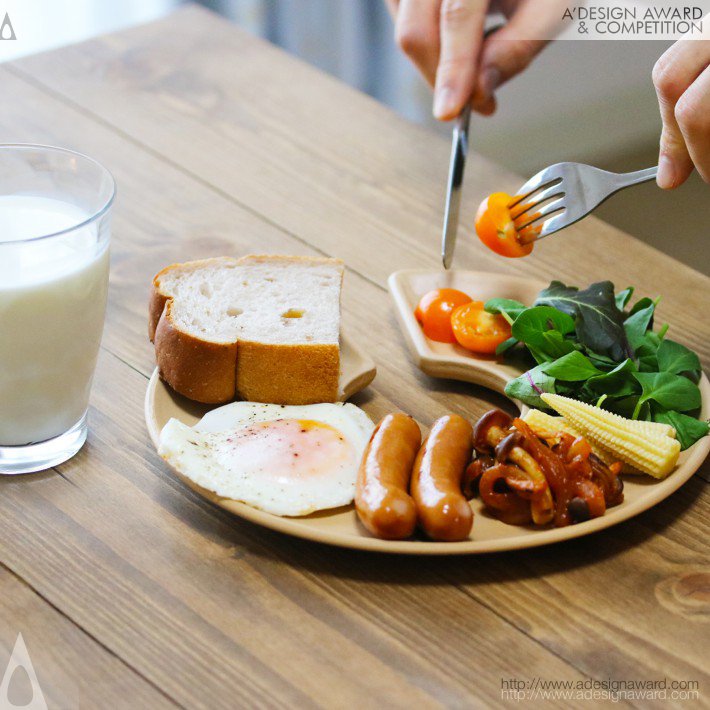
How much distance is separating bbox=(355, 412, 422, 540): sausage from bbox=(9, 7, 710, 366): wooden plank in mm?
731

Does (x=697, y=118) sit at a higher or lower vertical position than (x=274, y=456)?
higher

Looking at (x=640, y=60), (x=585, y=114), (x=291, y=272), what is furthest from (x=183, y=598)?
(x=640, y=60)

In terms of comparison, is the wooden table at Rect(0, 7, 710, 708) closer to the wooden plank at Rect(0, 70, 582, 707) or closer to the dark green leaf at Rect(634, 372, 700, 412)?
the wooden plank at Rect(0, 70, 582, 707)

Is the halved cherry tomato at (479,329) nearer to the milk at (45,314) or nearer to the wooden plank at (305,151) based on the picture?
the wooden plank at (305,151)

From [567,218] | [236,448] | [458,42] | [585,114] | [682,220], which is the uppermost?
[458,42]

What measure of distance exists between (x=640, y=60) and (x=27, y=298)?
3025 mm

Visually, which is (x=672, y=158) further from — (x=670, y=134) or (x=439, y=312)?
(x=439, y=312)

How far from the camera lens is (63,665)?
4.22ft

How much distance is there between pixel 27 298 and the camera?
1.46 m

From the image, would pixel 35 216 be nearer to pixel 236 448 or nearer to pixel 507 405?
pixel 236 448

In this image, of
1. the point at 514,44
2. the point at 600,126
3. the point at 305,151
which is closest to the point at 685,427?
the point at 514,44

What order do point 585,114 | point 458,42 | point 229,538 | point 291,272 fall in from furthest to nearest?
point 585,114, point 458,42, point 291,272, point 229,538

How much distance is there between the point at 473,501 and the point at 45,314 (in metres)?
0.73

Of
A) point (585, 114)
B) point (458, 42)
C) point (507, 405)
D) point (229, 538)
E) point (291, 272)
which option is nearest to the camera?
point (229, 538)
